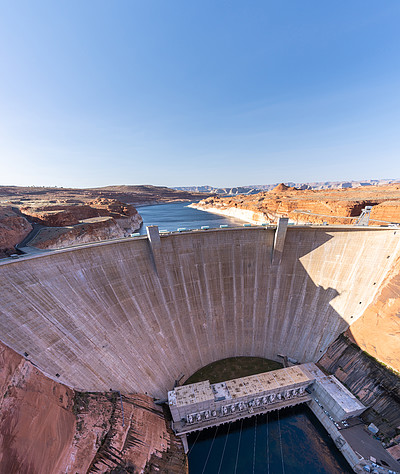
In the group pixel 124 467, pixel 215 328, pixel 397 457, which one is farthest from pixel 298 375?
pixel 124 467

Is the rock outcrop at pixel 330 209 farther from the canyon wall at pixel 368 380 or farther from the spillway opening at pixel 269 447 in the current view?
the spillway opening at pixel 269 447

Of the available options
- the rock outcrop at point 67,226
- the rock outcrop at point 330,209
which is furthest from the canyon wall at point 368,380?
the rock outcrop at point 67,226

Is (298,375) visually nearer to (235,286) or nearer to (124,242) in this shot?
(235,286)

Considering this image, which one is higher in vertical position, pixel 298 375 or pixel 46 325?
pixel 46 325

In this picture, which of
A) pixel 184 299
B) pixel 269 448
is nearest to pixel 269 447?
pixel 269 448

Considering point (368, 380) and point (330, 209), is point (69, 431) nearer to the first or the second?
point (368, 380)
